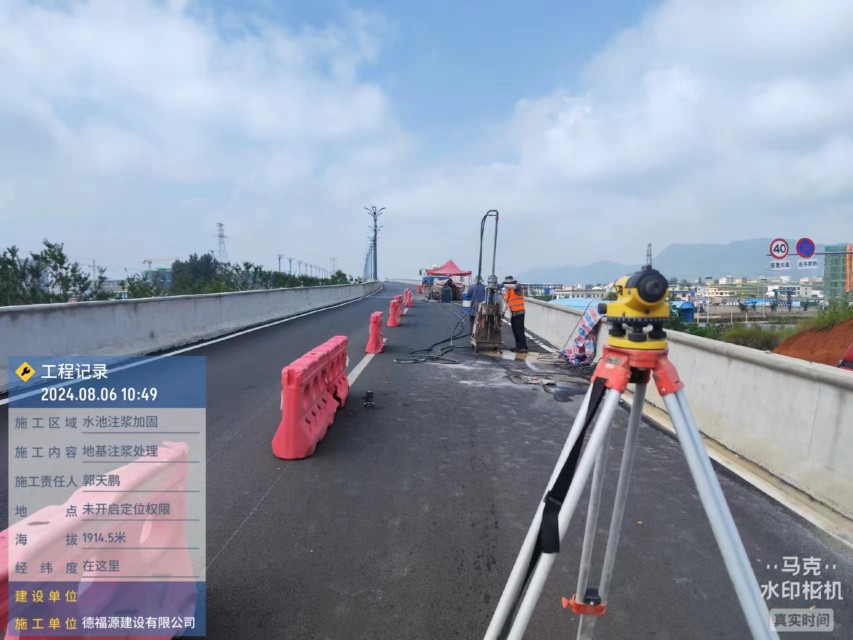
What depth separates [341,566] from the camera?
324 cm

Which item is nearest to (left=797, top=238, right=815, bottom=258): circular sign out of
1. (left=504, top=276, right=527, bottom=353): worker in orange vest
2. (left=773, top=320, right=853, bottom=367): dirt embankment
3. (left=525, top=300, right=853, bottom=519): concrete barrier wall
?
(left=773, top=320, right=853, bottom=367): dirt embankment

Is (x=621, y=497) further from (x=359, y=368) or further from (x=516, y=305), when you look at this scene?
(x=516, y=305)

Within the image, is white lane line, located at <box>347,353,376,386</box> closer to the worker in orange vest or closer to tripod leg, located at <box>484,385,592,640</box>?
the worker in orange vest

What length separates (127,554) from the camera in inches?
87.4

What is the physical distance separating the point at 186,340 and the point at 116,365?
329 cm

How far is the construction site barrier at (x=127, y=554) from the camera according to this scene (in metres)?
1.82

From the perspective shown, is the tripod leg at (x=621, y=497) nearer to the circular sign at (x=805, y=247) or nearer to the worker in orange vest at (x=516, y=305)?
the worker in orange vest at (x=516, y=305)

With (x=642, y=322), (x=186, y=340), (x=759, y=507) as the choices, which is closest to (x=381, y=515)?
(x=642, y=322)

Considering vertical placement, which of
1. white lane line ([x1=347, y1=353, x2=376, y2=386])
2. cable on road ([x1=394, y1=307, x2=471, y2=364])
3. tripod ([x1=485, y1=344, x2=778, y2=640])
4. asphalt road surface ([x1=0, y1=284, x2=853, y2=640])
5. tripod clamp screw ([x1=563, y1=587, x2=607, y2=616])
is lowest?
asphalt road surface ([x1=0, y1=284, x2=853, y2=640])

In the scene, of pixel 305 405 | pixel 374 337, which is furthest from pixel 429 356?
pixel 305 405

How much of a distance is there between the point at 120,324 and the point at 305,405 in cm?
651

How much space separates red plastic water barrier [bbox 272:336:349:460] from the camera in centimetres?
494

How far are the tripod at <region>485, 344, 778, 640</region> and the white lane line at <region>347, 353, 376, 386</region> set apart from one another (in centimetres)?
649

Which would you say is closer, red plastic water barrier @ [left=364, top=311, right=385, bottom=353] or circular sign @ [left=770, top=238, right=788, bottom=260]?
red plastic water barrier @ [left=364, top=311, right=385, bottom=353]
